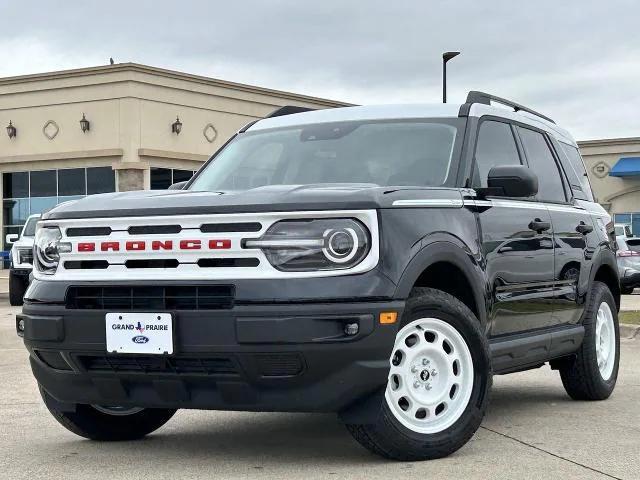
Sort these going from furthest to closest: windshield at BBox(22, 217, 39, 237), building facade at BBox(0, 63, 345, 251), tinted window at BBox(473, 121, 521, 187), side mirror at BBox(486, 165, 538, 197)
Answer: building facade at BBox(0, 63, 345, 251)
windshield at BBox(22, 217, 39, 237)
tinted window at BBox(473, 121, 521, 187)
side mirror at BBox(486, 165, 538, 197)

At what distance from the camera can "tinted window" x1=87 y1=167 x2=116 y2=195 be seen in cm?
4034

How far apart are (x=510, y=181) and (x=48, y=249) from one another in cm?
238

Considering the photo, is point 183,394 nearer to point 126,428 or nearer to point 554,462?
point 126,428

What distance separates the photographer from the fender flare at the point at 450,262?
5.12 metres

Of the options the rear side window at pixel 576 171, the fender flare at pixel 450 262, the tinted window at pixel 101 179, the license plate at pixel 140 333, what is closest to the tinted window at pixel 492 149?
the fender flare at pixel 450 262

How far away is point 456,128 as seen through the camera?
642 centimetres

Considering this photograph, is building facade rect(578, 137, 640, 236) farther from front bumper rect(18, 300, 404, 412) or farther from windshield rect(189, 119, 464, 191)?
front bumper rect(18, 300, 404, 412)

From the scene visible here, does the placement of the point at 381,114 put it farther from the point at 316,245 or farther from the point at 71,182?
the point at 71,182

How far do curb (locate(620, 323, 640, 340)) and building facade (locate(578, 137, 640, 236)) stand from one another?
45.3 meters

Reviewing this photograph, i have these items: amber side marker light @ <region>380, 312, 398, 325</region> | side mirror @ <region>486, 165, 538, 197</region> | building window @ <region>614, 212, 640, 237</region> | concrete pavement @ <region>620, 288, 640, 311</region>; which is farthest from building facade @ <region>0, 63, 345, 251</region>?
amber side marker light @ <region>380, 312, 398, 325</region>

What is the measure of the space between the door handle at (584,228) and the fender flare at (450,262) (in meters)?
1.80

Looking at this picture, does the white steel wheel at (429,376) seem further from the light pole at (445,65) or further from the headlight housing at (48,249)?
the light pole at (445,65)

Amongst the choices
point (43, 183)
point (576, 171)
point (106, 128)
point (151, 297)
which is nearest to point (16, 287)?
point (576, 171)

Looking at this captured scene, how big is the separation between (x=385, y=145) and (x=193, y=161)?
3556 centimetres
